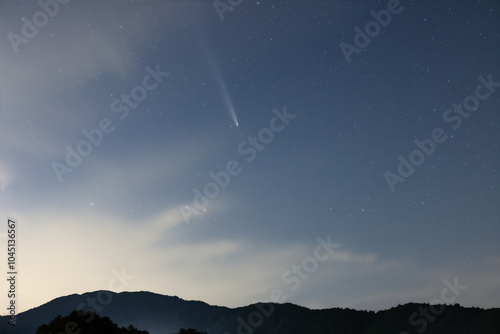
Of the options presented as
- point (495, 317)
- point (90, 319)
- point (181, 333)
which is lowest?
point (495, 317)

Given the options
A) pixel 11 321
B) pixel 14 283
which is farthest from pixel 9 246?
pixel 11 321

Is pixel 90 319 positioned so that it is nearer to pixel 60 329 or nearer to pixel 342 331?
pixel 60 329

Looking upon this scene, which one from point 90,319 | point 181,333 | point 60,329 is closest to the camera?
point 60,329

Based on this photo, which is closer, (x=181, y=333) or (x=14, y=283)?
(x=14, y=283)

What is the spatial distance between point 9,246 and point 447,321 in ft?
695

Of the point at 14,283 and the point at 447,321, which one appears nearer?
the point at 14,283

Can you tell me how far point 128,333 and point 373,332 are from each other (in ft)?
568

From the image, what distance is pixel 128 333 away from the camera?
46938mm

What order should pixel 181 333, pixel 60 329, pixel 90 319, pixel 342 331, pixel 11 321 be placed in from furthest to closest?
1. pixel 342 331
2. pixel 181 333
3. pixel 90 319
4. pixel 60 329
5. pixel 11 321

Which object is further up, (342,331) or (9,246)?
(9,246)

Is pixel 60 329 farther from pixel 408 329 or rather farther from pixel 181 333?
pixel 408 329

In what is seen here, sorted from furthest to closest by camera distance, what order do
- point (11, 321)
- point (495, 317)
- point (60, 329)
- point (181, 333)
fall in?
point (495, 317) < point (181, 333) < point (60, 329) < point (11, 321)

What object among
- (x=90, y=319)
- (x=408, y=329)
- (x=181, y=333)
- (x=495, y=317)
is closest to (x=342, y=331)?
(x=408, y=329)

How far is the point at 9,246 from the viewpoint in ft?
79.3
